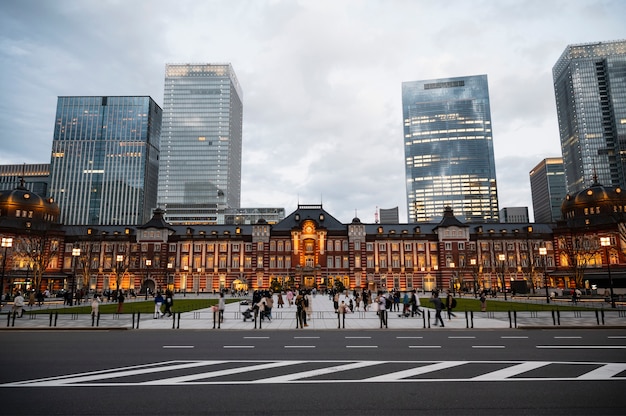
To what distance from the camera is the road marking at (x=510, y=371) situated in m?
9.93

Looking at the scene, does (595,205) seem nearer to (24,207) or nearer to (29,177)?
(24,207)

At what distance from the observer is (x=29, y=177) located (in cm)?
17962

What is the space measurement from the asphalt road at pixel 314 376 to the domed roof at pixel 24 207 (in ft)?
251

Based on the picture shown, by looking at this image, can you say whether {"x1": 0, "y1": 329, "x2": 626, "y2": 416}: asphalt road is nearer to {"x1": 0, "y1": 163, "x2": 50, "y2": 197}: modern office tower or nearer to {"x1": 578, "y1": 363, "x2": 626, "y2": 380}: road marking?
{"x1": 578, "y1": 363, "x2": 626, "y2": 380}: road marking

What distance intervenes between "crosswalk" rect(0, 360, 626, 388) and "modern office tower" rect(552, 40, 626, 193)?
675 feet

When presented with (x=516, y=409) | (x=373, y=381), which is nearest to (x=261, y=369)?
(x=373, y=381)

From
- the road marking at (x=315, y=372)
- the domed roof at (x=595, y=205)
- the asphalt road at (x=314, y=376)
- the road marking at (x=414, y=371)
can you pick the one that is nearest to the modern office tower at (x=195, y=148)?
the domed roof at (x=595, y=205)

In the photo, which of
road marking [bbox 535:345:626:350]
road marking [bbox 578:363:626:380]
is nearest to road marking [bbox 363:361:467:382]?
road marking [bbox 578:363:626:380]

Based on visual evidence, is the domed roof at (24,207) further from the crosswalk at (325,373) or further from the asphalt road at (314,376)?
the crosswalk at (325,373)

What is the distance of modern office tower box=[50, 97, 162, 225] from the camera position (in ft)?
538

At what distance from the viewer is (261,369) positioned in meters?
11.2

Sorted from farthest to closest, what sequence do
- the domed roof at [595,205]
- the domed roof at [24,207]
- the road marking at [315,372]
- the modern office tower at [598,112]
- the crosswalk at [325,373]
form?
1. the modern office tower at [598,112]
2. the domed roof at [24,207]
3. the domed roof at [595,205]
4. the road marking at [315,372]
5. the crosswalk at [325,373]

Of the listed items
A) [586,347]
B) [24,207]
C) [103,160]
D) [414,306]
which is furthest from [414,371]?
[103,160]

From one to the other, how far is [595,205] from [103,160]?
182830 millimetres
